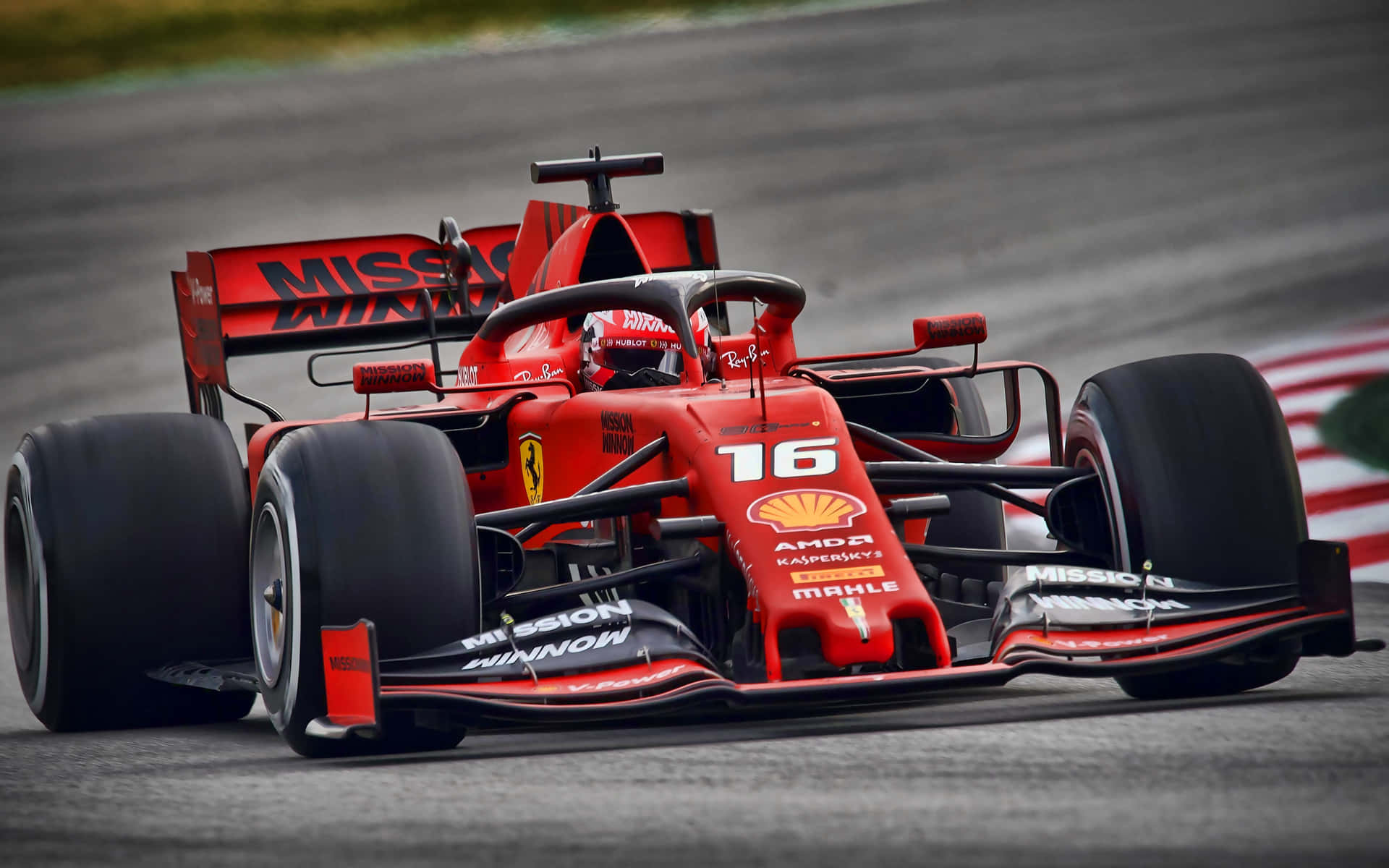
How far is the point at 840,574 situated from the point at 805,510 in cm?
28

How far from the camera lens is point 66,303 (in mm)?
17781

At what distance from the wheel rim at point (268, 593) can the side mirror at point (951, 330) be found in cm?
231

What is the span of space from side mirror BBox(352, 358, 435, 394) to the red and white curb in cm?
439

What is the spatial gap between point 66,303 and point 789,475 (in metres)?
13.7

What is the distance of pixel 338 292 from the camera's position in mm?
9117

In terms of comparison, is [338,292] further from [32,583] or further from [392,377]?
[392,377]

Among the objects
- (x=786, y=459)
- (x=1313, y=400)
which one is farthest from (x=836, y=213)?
(x=786, y=459)

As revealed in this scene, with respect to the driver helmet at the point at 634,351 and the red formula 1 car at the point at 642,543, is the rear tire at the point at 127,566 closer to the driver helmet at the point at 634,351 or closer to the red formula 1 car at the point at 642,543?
the red formula 1 car at the point at 642,543

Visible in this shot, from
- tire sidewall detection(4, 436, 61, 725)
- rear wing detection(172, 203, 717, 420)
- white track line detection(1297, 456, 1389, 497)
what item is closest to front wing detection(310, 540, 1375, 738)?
tire sidewall detection(4, 436, 61, 725)

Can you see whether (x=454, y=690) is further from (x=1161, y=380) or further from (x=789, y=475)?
(x=1161, y=380)

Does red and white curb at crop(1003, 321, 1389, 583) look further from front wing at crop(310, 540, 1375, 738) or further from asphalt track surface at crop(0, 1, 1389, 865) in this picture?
front wing at crop(310, 540, 1375, 738)

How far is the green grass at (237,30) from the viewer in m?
21.5

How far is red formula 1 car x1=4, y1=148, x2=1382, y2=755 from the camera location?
521 centimetres

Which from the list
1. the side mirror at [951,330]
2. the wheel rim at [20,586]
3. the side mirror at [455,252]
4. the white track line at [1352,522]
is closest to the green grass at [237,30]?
the side mirror at [455,252]
